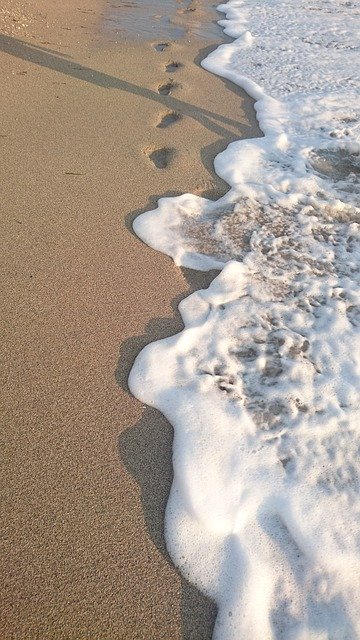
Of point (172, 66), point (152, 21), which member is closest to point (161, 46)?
point (172, 66)

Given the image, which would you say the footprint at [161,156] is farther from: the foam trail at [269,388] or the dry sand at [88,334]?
the foam trail at [269,388]

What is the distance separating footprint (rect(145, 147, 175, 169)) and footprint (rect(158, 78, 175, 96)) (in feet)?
3.54

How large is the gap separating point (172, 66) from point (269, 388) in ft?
13.7

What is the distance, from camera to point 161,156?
3.64 m

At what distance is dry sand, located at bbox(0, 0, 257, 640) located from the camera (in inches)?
61.6

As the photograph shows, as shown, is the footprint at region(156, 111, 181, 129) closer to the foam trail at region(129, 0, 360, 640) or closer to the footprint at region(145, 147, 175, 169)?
the footprint at region(145, 147, 175, 169)

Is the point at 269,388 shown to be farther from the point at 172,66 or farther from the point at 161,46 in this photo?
the point at 161,46

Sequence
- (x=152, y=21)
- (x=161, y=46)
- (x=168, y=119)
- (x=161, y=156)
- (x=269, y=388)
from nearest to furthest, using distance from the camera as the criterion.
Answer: (x=269, y=388) < (x=161, y=156) < (x=168, y=119) < (x=161, y=46) < (x=152, y=21)

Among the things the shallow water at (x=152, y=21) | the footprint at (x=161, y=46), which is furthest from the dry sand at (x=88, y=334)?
the shallow water at (x=152, y=21)

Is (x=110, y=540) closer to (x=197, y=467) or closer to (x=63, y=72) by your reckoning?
(x=197, y=467)

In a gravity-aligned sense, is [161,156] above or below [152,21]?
below

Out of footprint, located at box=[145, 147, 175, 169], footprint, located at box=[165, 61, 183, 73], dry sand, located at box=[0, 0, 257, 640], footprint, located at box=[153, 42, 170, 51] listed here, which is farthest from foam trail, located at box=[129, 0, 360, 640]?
footprint, located at box=[153, 42, 170, 51]

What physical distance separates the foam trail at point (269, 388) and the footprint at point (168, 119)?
61cm

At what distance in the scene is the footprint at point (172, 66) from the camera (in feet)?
16.1
